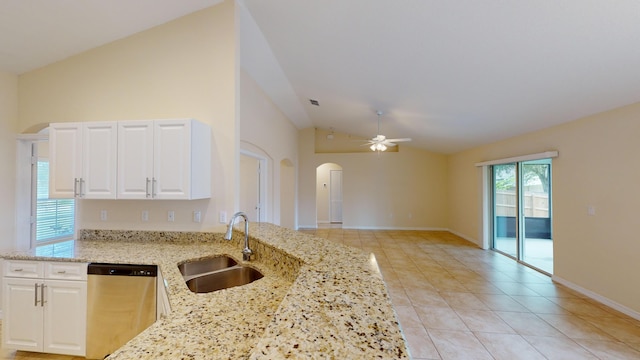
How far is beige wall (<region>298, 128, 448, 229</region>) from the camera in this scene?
819cm

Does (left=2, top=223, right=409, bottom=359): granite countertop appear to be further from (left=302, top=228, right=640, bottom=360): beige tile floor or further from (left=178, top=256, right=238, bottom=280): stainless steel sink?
(left=302, top=228, right=640, bottom=360): beige tile floor

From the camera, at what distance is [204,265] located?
222cm

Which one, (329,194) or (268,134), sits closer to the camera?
(268,134)

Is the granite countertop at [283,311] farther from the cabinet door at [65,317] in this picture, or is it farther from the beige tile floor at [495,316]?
the beige tile floor at [495,316]

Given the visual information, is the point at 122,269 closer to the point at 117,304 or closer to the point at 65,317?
the point at 117,304

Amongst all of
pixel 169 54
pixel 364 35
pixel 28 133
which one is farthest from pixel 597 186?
pixel 28 133

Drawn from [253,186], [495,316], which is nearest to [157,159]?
[253,186]

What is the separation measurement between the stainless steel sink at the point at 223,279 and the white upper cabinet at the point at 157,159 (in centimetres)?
88

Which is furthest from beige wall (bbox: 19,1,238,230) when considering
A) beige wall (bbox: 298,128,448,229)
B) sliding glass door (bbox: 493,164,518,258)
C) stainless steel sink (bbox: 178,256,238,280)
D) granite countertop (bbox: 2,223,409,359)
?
beige wall (bbox: 298,128,448,229)

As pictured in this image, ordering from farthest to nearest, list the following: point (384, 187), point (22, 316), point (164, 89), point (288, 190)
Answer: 1. point (384, 187)
2. point (288, 190)
3. point (164, 89)
4. point (22, 316)

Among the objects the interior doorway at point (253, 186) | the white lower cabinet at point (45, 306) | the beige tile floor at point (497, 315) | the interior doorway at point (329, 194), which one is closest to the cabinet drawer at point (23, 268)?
the white lower cabinet at point (45, 306)

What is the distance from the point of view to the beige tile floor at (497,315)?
2346 mm

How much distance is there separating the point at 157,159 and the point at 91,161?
0.68 m

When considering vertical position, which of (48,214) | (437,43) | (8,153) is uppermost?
(437,43)
